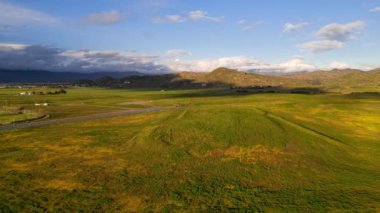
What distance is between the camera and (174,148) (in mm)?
64688

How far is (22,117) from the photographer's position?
11831 cm

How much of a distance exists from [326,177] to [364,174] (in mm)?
6357

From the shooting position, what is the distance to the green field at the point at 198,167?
3959 cm

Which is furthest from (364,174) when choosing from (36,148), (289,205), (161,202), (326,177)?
(36,148)

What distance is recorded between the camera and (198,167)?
53.7m

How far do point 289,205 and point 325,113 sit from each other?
269 ft

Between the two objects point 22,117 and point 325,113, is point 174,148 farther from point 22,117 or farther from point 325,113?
point 22,117

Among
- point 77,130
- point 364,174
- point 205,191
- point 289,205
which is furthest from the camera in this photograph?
point 77,130

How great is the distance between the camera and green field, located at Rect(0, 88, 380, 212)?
130ft

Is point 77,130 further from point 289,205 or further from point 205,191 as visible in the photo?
point 289,205

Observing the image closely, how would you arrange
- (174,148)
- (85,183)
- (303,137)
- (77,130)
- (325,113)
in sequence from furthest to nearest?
(325,113)
(77,130)
(303,137)
(174,148)
(85,183)

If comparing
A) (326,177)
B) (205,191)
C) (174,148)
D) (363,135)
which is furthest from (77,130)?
(363,135)

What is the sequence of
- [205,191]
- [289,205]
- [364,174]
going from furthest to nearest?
[364,174] → [205,191] → [289,205]

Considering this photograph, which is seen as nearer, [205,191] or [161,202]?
[161,202]
